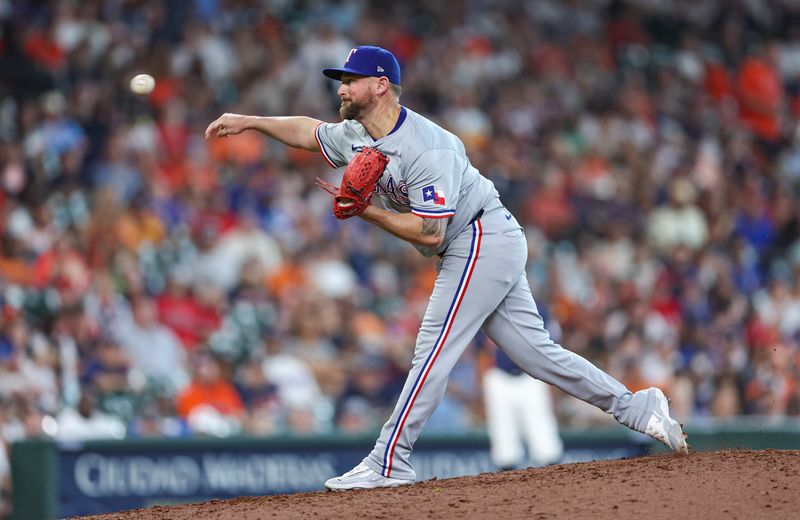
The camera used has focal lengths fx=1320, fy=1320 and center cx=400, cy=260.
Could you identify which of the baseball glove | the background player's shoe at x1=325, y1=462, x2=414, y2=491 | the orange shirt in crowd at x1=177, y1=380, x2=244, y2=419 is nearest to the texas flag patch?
the baseball glove

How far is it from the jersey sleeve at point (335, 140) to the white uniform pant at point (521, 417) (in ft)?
13.9

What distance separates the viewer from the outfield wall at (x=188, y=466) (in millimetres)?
9094

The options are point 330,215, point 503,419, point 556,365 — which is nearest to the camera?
point 556,365

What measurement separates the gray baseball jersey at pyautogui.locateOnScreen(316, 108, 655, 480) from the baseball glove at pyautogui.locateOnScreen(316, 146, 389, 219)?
0.41 ft

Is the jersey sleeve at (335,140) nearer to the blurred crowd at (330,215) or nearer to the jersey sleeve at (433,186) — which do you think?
the jersey sleeve at (433,186)

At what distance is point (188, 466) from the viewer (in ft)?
30.6

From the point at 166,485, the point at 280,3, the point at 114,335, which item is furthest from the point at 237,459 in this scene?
the point at 280,3

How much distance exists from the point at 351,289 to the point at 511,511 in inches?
249

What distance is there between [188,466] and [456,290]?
4.26 meters

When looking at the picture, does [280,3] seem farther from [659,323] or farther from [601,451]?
[601,451]

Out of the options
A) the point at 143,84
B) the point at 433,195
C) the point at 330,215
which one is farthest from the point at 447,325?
the point at 330,215

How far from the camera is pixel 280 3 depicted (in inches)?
539

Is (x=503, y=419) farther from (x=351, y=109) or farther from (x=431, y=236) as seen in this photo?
(x=351, y=109)

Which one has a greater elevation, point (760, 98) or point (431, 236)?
point (760, 98)
